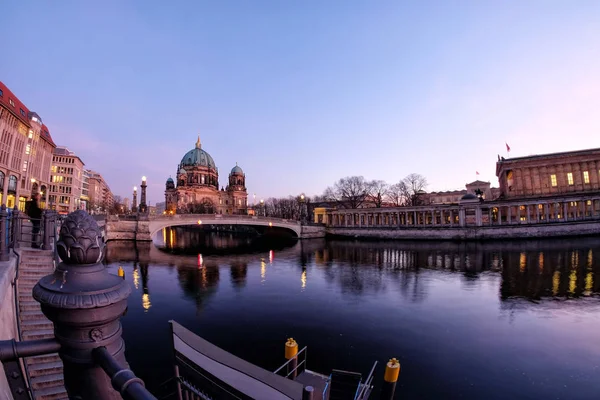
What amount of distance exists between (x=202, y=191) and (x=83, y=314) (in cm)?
12762

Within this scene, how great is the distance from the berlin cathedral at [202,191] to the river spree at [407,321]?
301 feet

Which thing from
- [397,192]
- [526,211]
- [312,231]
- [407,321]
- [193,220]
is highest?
[397,192]

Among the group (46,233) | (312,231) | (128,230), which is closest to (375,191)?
(312,231)

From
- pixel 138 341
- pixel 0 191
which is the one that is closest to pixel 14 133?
pixel 0 191

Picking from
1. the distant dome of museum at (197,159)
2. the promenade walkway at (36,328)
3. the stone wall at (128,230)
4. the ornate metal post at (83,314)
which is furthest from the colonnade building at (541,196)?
the distant dome of museum at (197,159)

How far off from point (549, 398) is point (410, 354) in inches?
171

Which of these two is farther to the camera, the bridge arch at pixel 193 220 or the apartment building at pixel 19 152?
the bridge arch at pixel 193 220

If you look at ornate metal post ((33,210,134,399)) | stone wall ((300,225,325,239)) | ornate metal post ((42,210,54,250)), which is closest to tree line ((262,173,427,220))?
stone wall ((300,225,325,239))

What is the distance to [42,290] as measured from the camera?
95.9 inches

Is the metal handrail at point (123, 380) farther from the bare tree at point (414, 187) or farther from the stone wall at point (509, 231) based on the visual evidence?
the bare tree at point (414, 187)

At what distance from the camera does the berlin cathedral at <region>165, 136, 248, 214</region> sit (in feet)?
393

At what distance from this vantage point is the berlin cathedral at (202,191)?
120 meters

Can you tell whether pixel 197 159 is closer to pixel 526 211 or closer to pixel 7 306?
pixel 526 211

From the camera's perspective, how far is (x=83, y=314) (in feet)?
7.68
